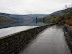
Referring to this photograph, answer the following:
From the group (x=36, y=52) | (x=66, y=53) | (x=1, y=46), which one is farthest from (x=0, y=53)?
(x=66, y=53)

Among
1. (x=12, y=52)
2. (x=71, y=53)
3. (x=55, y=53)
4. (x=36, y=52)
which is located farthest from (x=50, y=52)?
(x=12, y=52)

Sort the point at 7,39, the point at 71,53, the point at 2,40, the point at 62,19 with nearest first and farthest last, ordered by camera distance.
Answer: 1. the point at 2,40
2. the point at 7,39
3. the point at 71,53
4. the point at 62,19

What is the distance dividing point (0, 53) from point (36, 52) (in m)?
5.01

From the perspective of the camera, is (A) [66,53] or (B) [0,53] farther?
(A) [66,53]

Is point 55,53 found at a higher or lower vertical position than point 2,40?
lower

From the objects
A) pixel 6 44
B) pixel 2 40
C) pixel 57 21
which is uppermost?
pixel 2 40

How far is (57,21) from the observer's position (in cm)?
9138

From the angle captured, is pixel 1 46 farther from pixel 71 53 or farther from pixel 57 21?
pixel 57 21

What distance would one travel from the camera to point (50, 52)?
11.5 m

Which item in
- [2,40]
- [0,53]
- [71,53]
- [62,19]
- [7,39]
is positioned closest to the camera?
[0,53]

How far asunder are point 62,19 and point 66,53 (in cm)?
7986

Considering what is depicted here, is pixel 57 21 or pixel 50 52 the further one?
pixel 57 21

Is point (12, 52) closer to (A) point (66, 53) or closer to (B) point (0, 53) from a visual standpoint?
(B) point (0, 53)

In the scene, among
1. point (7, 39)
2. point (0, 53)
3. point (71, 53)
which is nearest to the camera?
point (0, 53)
